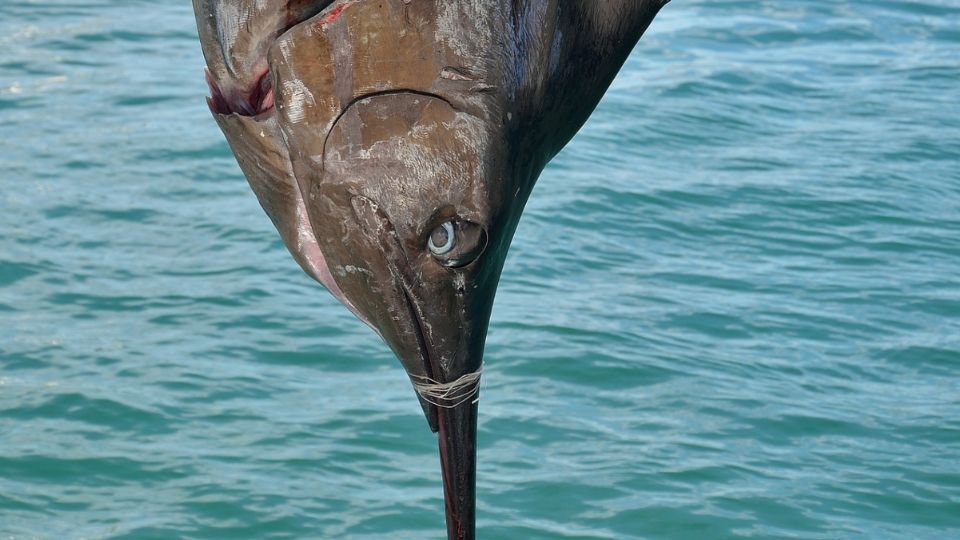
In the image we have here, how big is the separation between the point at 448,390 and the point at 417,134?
1.59ft

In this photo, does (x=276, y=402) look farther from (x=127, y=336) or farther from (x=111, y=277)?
(x=111, y=277)

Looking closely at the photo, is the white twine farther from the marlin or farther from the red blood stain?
the red blood stain

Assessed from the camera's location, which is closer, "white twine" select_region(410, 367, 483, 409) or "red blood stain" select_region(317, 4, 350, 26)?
"red blood stain" select_region(317, 4, 350, 26)

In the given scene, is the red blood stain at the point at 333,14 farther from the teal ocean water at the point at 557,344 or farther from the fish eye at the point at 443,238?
the teal ocean water at the point at 557,344

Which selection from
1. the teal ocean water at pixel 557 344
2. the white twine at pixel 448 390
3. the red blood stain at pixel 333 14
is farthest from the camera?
the teal ocean water at pixel 557 344

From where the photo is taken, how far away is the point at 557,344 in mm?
6566

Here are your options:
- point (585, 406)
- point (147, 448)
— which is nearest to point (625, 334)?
point (585, 406)

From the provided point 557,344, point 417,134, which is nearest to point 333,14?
point 417,134

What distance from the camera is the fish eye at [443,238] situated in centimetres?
242

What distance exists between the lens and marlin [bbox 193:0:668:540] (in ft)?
7.71

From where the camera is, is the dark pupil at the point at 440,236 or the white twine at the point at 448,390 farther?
the white twine at the point at 448,390

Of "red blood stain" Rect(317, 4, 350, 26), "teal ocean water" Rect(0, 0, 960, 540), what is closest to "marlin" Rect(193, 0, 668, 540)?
"red blood stain" Rect(317, 4, 350, 26)

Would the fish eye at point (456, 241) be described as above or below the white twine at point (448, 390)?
above

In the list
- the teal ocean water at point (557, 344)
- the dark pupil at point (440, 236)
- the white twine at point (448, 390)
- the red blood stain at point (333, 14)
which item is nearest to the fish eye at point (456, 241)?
the dark pupil at point (440, 236)
